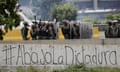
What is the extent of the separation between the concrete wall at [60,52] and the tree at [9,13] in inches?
38.7

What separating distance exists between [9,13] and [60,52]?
337 cm

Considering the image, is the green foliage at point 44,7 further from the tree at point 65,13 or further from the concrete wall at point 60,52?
the concrete wall at point 60,52

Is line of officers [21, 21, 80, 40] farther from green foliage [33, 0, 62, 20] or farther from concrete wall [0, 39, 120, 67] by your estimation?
green foliage [33, 0, 62, 20]

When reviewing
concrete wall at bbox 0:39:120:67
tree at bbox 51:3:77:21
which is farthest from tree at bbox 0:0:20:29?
tree at bbox 51:3:77:21

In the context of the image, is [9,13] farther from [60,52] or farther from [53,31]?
[60,52]

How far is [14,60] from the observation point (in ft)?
63.1

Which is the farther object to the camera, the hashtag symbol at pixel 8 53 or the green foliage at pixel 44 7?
the green foliage at pixel 44 7

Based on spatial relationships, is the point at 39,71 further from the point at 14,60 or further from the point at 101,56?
the point at 101,56

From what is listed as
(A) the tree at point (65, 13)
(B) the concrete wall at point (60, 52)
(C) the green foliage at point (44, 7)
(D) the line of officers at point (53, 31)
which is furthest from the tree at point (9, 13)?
(C) the green foliage at point (44, 7)

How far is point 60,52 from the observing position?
18.8 metres

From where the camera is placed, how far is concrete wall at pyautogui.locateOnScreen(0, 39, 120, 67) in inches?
722

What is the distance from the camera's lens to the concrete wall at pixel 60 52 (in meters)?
18.3

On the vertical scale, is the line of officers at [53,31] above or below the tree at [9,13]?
below

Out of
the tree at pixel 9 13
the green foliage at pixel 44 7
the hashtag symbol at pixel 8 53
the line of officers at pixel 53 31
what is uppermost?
the tree at pixel 9 13
